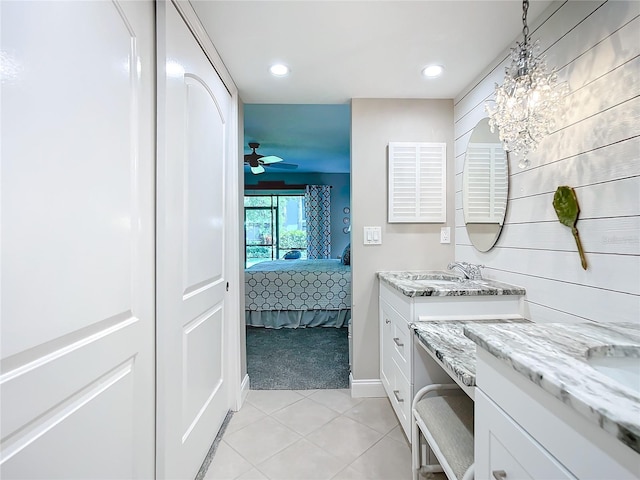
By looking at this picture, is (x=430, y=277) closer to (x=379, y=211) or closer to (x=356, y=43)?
(x=379, y=211)

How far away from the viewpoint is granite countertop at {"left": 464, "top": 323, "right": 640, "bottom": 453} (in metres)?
0.44

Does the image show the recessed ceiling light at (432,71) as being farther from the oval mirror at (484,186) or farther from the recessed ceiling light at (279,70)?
the recessed ceiling light at (279,70)

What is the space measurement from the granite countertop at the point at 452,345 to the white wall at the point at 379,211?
78 cm

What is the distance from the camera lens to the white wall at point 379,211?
2297mm

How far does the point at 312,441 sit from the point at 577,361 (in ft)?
5.23

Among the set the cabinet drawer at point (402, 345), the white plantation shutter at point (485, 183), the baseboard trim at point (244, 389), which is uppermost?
the white plantation shutter at point (485, 183)

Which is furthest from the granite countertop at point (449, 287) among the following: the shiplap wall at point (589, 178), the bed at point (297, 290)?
the bed at point (297, 290)

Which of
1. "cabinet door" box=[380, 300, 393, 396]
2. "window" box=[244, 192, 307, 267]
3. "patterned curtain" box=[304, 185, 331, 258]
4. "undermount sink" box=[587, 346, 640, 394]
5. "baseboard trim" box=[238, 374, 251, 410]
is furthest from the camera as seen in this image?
"window" box=[244, 192, 307, 267]

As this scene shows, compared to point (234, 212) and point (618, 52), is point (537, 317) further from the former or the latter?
point (234, 212)

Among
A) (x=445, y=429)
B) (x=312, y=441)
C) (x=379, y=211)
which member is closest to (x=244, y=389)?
(x=312, y=441)

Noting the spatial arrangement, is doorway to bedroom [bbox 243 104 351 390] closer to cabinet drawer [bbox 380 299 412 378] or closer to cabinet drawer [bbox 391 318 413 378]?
cabinet drawer [bbox 380 299 412 378]

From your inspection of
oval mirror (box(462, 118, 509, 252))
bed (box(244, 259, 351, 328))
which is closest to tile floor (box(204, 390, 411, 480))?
oval mirror (box(462, 118, 509, 252))

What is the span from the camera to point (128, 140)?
39.1 inches

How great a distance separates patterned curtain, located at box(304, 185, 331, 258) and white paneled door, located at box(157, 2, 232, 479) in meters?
4.91
